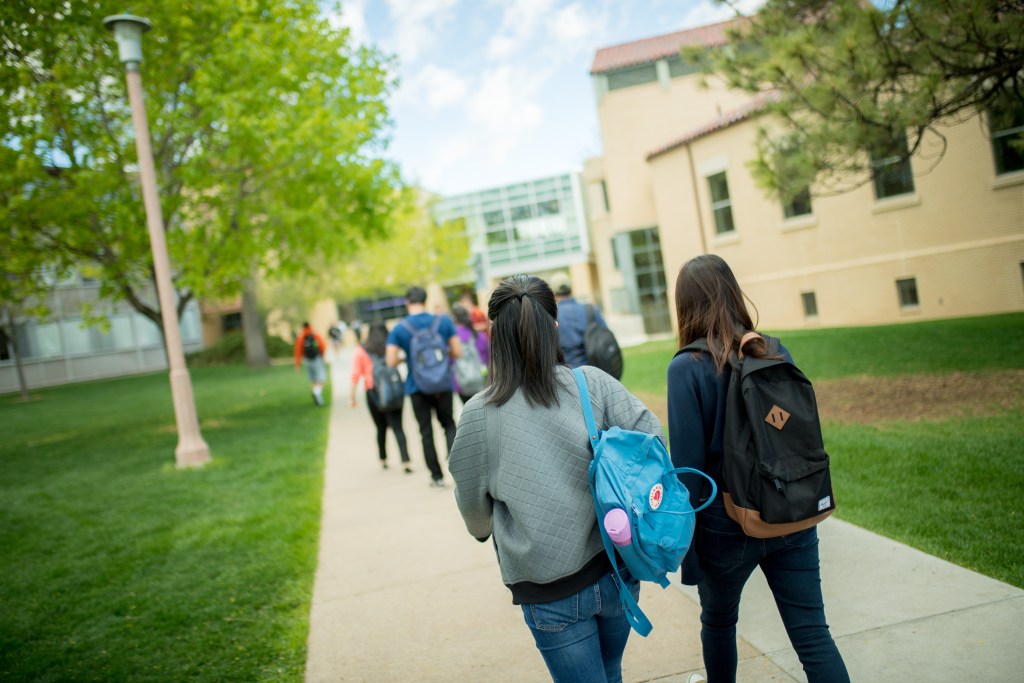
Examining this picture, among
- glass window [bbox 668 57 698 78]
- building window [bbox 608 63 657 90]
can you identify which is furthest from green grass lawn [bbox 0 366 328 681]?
glass window [bbox 668 57 698 78]

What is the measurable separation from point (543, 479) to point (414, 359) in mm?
4607

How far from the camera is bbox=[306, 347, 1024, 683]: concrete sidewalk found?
3.19 m

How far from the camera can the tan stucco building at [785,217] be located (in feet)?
48.4

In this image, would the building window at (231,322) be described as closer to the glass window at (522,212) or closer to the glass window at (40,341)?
the glass window at (40,341)

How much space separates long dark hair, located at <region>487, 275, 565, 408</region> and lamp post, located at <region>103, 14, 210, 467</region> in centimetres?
855

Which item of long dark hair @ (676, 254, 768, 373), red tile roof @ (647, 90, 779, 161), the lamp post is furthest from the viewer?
red tile roof @ (647, 90, 779, 161)

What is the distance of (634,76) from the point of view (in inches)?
982

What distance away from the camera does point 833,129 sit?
796 cm

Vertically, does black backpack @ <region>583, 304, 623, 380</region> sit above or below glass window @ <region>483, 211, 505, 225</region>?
below

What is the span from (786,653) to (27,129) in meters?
12.2

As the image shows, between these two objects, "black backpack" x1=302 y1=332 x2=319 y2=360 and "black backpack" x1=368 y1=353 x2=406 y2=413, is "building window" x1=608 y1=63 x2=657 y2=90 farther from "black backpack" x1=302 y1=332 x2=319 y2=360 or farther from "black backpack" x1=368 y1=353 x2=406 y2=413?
"black backpack" x1=368 y1=353 x2=406 y2=413

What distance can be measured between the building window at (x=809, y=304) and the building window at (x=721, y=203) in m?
2.92

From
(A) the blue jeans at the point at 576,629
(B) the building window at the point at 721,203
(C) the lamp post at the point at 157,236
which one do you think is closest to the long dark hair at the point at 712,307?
(A) the blue jeans at the point at 576,629

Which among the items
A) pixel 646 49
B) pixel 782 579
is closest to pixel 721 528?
pixel 782 579
